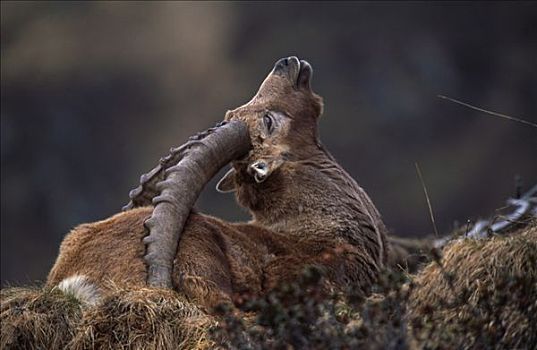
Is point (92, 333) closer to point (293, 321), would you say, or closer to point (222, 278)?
point (222, 278)

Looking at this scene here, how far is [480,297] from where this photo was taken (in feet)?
14.0

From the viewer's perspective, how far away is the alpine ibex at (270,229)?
6.21 m

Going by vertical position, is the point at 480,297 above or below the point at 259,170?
below

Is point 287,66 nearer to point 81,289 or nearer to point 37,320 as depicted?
point 81,289

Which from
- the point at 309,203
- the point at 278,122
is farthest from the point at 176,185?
the point at 278,122

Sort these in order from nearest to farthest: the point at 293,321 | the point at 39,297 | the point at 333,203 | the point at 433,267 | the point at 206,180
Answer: the point at 293,321 < the point at 433,267 < the point at 39,297 < the point at 206,180 < the point at 333,203

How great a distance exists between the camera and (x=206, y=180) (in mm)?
6875

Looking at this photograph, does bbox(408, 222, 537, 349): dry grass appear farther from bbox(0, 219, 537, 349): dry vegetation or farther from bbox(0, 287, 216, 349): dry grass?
bbox(0, 287, 216, 349): dry grass

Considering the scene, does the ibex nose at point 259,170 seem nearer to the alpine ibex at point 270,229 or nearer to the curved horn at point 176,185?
the alpine ibex at point 270,229

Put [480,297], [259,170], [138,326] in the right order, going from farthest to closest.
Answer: [259,170] < [138,326] < [480,297]

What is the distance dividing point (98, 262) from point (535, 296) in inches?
104

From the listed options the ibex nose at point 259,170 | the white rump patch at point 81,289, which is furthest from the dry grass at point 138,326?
the ibex nose at point 259,170

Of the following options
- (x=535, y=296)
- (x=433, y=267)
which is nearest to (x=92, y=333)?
(x=433, y=267)

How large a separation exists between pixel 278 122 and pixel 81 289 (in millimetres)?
2260
